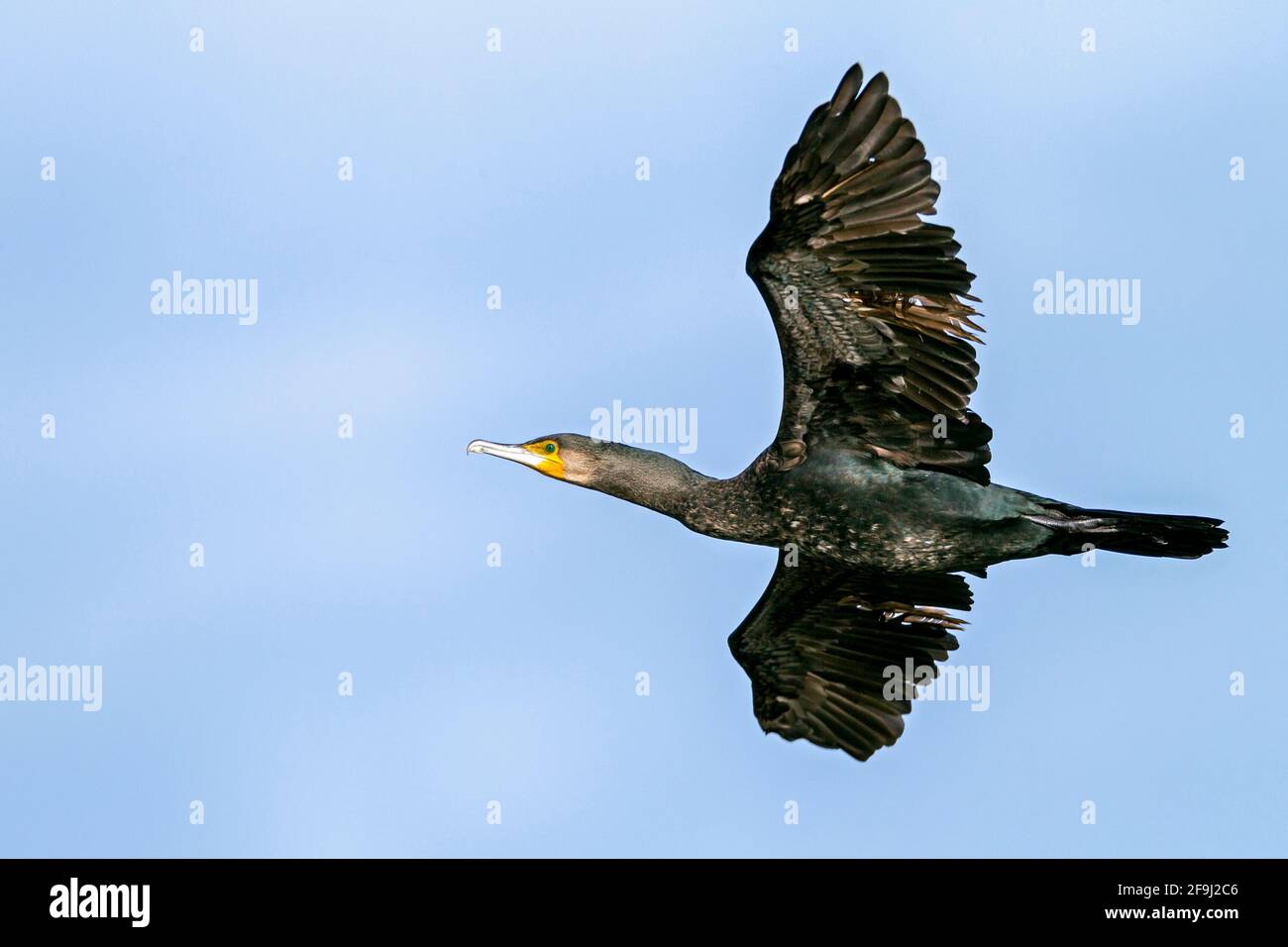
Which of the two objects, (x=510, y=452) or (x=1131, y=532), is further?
(x=510, y=452)

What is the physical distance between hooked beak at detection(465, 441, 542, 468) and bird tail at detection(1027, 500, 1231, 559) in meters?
3.41

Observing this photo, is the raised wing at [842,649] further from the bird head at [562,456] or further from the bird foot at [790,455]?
the bird head at [562,456]

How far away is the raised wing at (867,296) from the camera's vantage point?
38.4ft

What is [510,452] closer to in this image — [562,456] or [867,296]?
[562,456]

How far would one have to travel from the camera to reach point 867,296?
11984 millimetres

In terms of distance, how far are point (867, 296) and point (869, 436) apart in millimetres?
1030

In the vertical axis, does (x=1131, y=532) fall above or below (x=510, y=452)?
below

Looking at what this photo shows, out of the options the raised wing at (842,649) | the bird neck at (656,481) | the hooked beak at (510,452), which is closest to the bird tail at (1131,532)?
the raised wing at (842,649)

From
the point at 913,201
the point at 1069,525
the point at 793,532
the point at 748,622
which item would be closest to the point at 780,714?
the point at 748,622

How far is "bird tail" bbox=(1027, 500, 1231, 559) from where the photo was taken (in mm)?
12039

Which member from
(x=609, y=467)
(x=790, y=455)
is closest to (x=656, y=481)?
(x=609, y=467)

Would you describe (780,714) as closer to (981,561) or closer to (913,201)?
(981,561)

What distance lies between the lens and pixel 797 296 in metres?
12.0
